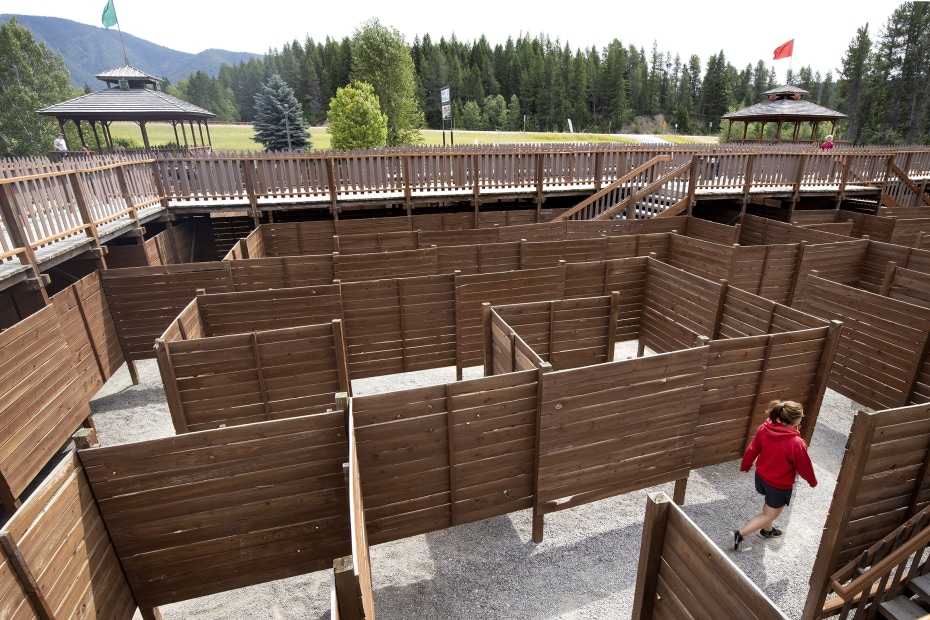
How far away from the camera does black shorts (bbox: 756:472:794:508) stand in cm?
544

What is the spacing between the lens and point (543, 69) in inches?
3607

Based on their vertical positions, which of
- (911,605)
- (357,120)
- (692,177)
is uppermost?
(357,120)

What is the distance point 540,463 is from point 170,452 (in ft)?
12.9

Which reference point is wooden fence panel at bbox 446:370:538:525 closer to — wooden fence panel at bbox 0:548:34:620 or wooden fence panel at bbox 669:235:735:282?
wooden fence panel at bbox 0:548:34:620

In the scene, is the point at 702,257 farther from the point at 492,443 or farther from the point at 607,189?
the point at 492,443

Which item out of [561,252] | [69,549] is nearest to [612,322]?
[561,252]

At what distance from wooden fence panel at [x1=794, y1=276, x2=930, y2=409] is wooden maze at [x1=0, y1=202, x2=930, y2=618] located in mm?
33

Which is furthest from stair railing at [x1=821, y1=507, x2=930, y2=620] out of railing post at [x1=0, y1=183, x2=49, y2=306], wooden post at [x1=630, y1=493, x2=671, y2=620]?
railing post at [x1=0, y1=183, x2=49, y2=306]

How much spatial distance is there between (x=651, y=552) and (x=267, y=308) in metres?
7.35

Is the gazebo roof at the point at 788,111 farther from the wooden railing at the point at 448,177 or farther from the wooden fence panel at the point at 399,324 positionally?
the wooden fence panel at the point at 399,324

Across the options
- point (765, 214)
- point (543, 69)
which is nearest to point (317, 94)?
point (543, 69)

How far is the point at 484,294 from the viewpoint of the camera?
9719 millimetres

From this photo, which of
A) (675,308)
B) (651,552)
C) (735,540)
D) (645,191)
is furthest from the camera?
(645,191)

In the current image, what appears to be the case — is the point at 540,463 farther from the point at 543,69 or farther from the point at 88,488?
the point at 543,69
